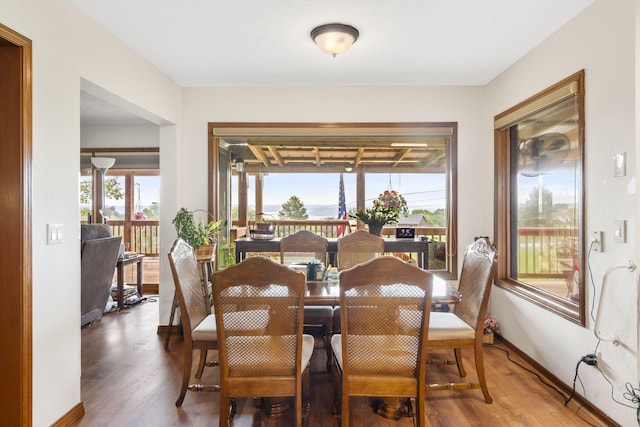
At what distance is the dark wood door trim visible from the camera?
6.10ft

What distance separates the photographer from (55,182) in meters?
2.10

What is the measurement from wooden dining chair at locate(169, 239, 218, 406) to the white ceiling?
1.57 meters

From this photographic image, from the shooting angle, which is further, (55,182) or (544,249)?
(544,249)

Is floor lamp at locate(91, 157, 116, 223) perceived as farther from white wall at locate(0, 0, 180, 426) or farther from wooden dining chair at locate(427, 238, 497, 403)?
wooden dining chair at locate(427, 238, 497, 403)

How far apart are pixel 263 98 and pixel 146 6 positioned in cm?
166

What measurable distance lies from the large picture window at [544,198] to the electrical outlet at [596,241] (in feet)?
0.35

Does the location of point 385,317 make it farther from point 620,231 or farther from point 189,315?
point 620,231

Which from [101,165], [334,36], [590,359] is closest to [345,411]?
[590,359]

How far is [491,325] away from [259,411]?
2377 millimetres

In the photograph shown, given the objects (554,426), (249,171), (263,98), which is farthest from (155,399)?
(249,171)

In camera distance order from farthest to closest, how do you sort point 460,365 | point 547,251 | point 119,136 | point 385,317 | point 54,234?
point 119,136 → point 547,251 → point 460,365 → point 54,234 → point 385,317

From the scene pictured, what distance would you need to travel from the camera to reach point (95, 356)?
3.20 m

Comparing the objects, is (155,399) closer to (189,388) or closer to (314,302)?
(189,388)

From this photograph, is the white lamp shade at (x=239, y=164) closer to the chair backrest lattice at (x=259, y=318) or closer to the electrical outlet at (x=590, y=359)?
the chair backrest lattice at (x=259, y=318)
